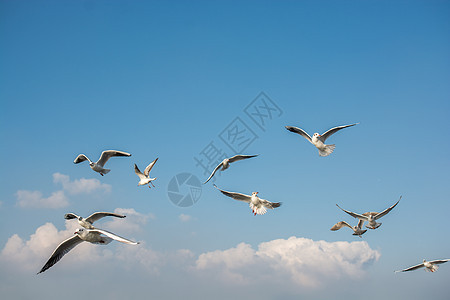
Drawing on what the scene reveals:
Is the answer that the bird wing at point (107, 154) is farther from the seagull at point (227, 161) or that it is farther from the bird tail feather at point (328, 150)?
the bird tail feather at point (328, 150)

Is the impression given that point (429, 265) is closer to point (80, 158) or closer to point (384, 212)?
point (384, 212)

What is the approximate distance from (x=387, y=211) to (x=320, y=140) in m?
6.72

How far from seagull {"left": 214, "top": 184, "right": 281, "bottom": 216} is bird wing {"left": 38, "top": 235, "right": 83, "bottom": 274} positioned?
9.97m

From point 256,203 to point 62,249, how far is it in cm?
1247

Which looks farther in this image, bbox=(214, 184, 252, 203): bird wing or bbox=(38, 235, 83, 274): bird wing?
bbox=(214, 184, 252, 203): bird wing

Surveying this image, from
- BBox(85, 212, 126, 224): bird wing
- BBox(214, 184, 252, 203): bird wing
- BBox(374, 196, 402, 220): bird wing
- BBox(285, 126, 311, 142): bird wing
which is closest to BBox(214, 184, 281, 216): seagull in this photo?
BBox(214, 184, 252, 203): bird wing

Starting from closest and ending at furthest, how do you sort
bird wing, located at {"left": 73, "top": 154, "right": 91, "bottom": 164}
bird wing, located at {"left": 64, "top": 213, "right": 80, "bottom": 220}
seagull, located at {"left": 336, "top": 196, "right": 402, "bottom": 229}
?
bird wing, located at {"left": 64, "top": 213, "right": 80, "bottom": 220} → seagull, located at {"left": 336, "top": 196, "right": 402, "bottom": 229} → bird wing, located at {"left": 73, "top": 154, "right": 91, "bottom": 164}

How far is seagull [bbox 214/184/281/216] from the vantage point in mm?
27672

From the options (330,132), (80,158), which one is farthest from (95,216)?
(330,132)

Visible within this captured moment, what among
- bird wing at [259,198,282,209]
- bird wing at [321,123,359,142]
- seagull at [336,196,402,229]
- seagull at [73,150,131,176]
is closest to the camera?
bird wing at [321,123,359,142]

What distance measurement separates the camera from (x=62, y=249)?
22.0 meters

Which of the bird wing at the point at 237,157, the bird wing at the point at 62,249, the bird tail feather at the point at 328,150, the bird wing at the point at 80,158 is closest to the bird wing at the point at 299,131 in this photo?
the bird tail feather at the point at 328,150

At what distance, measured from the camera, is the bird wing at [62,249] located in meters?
21.3

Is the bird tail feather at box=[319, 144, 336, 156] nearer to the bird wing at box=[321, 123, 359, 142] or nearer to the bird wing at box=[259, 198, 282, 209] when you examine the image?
the bird wing at box=[321, 123, 359, 142]
